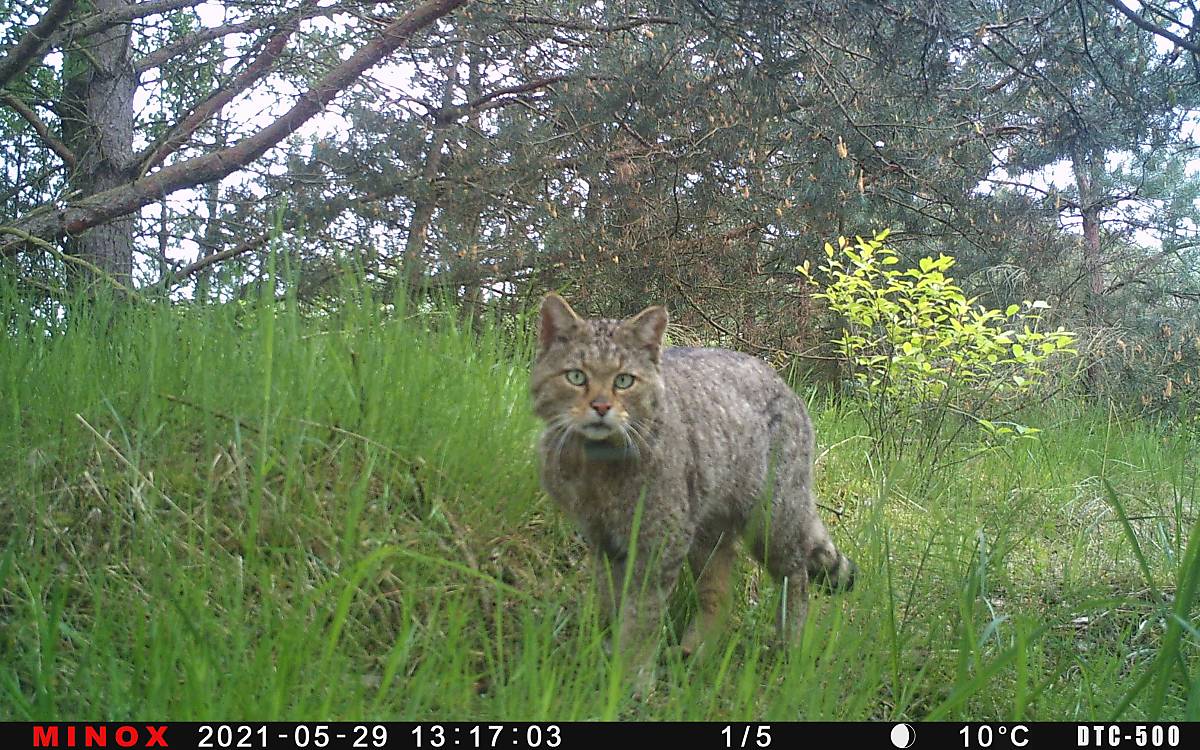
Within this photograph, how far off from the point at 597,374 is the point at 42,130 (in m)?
5.67

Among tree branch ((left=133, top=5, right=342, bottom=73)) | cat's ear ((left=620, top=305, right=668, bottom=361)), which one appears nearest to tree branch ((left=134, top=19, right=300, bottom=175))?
tree branch ((left=133, top=5, right=342, bottom=73))

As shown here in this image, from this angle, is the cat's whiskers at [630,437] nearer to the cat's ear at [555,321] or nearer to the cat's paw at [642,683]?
the cat's ear at [555,321]

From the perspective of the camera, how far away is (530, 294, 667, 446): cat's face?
302cm

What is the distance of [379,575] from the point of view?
2791 mm

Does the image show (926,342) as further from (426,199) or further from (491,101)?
(491,101)

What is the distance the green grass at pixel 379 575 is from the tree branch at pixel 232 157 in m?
2.23

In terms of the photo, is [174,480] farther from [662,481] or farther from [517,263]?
[517,263]

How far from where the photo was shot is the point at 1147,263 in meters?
10.8

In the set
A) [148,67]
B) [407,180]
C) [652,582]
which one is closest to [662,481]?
→ [652,582]

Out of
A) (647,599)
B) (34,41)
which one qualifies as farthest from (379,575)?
(34,41)

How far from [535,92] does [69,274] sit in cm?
459
